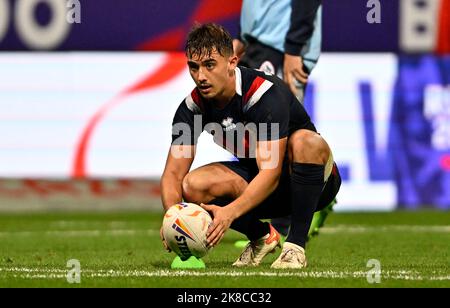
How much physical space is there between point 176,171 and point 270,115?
69 cm

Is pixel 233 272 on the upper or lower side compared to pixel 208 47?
lower

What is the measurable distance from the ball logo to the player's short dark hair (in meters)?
0.93

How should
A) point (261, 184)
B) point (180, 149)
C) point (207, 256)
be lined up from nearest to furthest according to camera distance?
point (261, 184) → point (180, 149) → point (207, 256)

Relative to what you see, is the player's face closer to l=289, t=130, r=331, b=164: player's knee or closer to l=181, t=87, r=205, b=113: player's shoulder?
l=181, t=87, r=205, b=113: player's shoulder

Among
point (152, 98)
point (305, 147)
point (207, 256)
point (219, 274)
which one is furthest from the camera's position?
point (152, 98)

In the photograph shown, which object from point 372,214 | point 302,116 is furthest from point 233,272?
point 372,214

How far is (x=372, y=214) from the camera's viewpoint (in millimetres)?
12641

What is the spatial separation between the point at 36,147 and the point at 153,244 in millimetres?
4384

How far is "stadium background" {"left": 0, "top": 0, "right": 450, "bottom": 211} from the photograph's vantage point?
13031mm

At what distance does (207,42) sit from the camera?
6.45m

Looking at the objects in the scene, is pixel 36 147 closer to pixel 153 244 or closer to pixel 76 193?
pixel 76 193

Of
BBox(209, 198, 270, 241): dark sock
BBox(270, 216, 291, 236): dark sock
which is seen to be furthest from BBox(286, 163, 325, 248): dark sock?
BBox(270, 216, 291, 236): dark sock

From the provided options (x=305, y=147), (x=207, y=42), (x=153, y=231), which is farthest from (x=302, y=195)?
(x=153, y=231)

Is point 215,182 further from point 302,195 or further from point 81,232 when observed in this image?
point 81,232
